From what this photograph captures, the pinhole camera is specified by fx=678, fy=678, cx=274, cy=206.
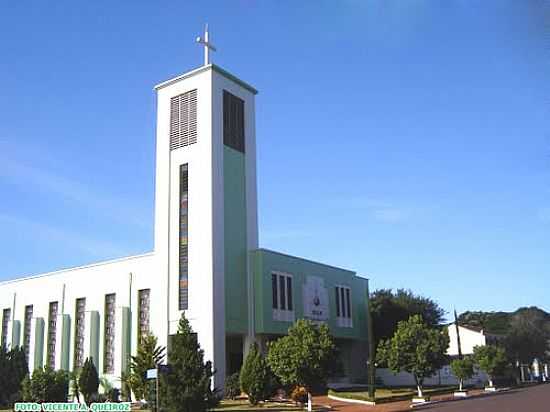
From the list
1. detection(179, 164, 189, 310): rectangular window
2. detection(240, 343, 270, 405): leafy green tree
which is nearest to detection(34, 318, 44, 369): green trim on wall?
detection(179, 164, 189, 310): rectangular window

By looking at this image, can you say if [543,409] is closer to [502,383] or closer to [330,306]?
[330,306]

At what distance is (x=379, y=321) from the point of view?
254ft

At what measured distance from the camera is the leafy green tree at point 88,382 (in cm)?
5334

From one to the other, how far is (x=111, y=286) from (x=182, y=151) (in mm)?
14154

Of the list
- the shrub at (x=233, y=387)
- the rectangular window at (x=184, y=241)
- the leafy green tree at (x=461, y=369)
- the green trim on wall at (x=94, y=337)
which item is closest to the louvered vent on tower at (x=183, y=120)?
the rectangular window at (x=184, y=241)

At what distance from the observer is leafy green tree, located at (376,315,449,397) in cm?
4984

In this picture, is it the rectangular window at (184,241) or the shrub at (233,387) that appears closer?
the shrub at (233,387)

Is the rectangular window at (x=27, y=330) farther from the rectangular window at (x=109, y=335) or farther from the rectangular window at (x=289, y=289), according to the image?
the rectangular window at (x=289, y=289)

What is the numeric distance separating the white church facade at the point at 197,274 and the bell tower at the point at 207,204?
92 mm

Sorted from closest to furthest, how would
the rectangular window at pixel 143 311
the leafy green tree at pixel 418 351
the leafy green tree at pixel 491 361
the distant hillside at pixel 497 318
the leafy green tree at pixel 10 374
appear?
the leafy green tree at pixel 418 351 → the leafy green tree at pixel 10 374 → the rectangular window at pixel 143 311 → the leafy green tree at pixel 491 361 → the distant hillside at pixel 497 318

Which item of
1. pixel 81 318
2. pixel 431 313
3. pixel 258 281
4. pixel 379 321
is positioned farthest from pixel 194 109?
pixel 431 313

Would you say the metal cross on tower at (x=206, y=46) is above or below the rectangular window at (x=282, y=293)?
above

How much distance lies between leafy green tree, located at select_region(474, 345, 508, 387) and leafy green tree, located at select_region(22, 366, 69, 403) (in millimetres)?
40072

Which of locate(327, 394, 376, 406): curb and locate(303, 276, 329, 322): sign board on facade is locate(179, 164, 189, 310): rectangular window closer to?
locate(303, 276, 329, 322): sign board on facade
